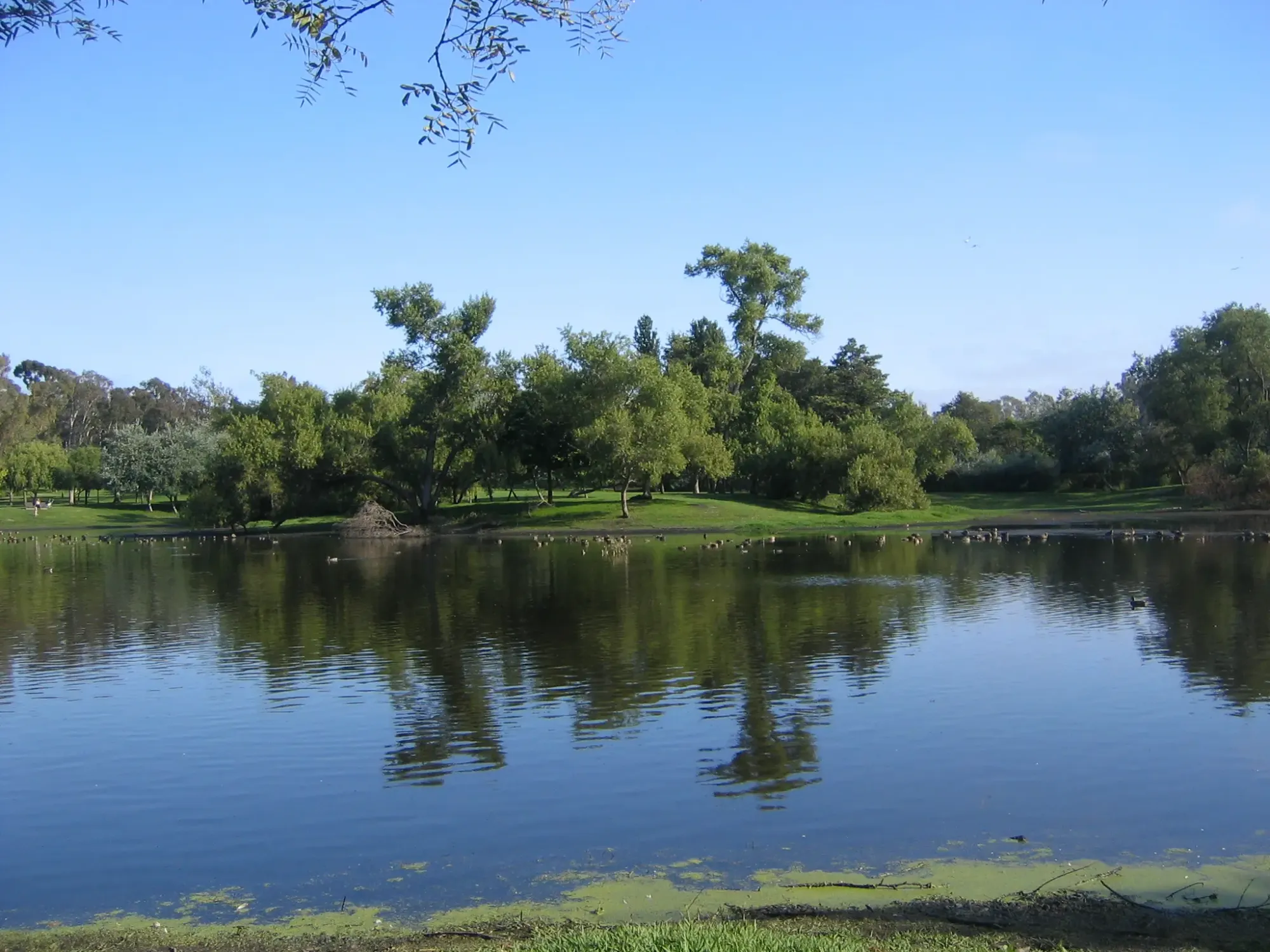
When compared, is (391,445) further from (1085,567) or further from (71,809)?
(71,809)

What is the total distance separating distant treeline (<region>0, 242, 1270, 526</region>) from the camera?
8069cm

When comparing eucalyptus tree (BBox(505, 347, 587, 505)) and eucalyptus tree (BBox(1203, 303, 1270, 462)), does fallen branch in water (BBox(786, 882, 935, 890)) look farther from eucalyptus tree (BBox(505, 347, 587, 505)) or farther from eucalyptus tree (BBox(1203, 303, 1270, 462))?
eucalyptus tree (BBox(1203, 303, 1270, 462))

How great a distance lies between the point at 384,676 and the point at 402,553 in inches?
1614

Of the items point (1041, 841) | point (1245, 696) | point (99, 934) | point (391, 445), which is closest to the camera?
point (99, 934)

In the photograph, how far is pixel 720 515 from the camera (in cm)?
7962

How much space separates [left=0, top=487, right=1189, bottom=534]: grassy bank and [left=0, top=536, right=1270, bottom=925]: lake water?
130 ft

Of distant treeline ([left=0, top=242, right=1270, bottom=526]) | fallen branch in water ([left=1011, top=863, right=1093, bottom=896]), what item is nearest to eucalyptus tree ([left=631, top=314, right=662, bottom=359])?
distant treeline ([left=0, top=242, right=1270, bottom=526])

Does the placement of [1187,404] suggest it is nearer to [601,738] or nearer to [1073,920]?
[601,738]

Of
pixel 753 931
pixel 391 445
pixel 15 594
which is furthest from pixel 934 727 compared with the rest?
pixel 391 445

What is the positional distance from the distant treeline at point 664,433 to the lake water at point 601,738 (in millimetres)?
44649

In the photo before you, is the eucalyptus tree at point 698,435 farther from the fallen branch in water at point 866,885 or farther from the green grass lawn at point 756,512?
the fallen branch in water at point 866,885

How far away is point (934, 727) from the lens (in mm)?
18156

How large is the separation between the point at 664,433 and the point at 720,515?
6998 millimetres

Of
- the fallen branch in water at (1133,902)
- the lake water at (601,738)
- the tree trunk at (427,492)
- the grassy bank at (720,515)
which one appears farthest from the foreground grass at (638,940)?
the tree trunk at (427,492)
